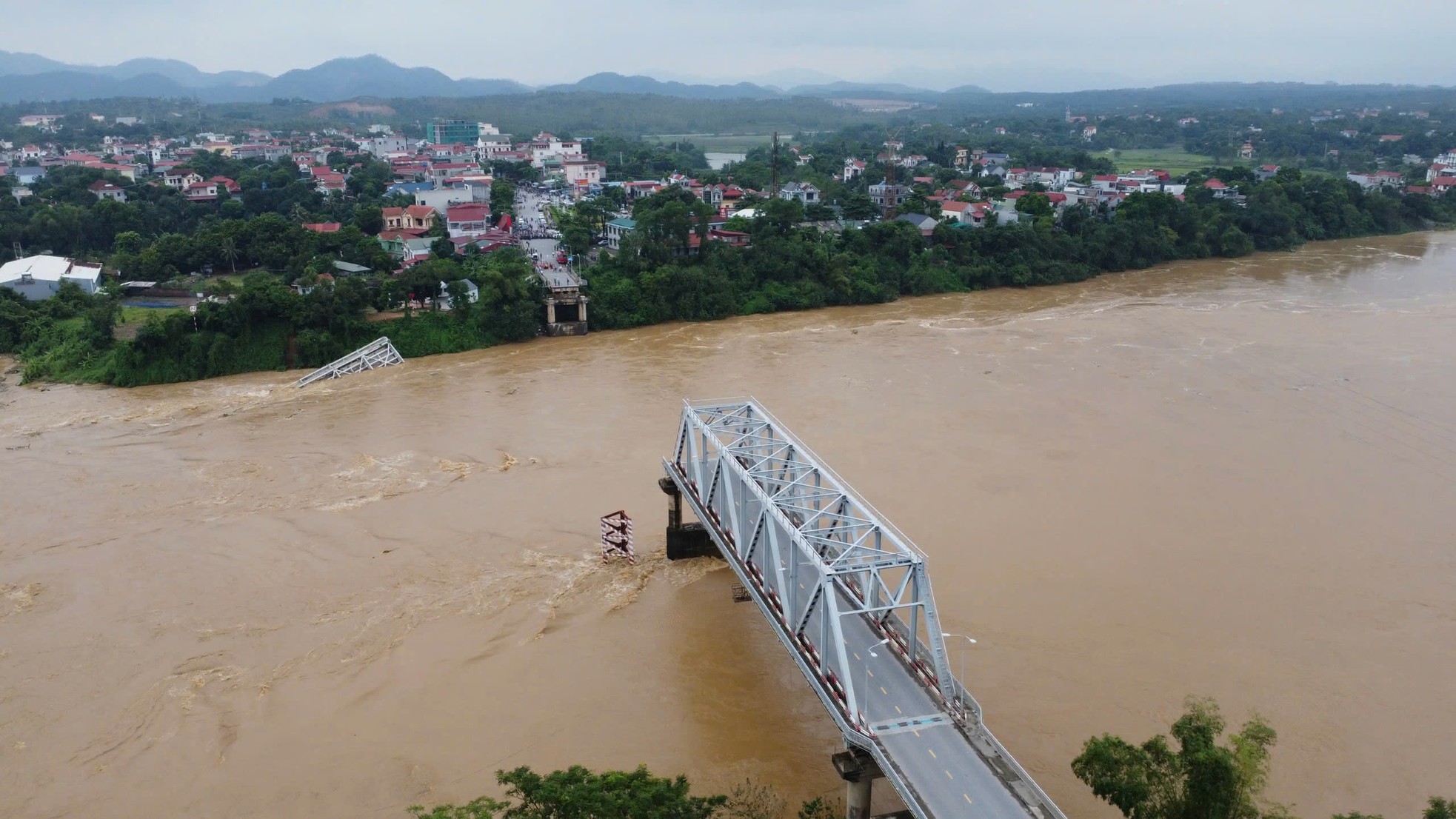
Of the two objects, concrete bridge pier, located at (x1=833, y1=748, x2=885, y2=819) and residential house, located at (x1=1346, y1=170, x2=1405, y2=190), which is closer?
concrete bridge pier, located at (x1=833, y1=748, x2=885, y2=819)

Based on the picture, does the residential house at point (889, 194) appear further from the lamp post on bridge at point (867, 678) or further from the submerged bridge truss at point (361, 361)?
the lamp post on bridge at point (867, 678)

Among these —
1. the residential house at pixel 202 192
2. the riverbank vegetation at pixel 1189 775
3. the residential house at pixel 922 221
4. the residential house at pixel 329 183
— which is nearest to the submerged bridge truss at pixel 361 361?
the residential house at pixel 922 221

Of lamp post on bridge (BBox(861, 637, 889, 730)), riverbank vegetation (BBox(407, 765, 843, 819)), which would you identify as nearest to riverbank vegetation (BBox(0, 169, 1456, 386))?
lamp post on bridge (BBox(861, 637, 889, 730))

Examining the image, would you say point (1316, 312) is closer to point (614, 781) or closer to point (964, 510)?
point (964, 510)

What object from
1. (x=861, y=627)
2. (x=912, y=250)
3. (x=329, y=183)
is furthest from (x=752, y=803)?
(x=329, y=183)

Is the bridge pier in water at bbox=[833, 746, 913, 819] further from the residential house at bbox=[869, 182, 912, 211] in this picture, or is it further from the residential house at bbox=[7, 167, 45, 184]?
the residential house at bbox=[7, 167, 45, 184]
